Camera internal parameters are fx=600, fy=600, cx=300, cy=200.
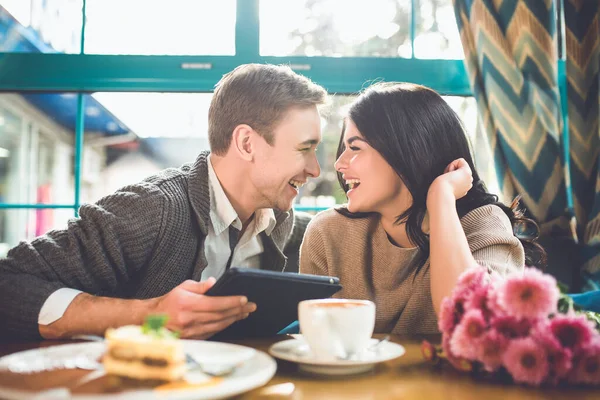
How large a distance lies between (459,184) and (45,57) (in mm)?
1554

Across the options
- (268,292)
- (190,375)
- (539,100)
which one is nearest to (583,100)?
(539,100)

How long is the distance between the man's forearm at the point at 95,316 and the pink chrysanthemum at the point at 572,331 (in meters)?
0.71

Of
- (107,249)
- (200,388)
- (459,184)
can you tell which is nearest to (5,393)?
(200,388)

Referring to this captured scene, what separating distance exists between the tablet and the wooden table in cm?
15

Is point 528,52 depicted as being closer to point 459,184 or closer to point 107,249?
point 459,184

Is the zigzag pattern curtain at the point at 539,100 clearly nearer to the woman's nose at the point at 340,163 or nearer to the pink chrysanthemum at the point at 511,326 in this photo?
→ the woman's nose at the point at 340,163

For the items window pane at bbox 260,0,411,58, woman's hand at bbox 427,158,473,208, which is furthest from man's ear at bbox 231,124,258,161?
window pane at bbox 260,0,411,58

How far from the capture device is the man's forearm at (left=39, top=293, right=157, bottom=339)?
114 cm

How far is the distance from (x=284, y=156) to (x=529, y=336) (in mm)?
1094

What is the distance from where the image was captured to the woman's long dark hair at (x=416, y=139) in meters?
1.57

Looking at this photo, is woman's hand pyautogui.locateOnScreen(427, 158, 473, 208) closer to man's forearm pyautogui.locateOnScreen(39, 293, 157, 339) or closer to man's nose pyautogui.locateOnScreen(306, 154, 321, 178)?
man's nose pyautogui.locateOnScreen(306, 154, 321, 178)

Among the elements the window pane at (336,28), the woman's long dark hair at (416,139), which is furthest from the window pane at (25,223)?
the woman's long dark hair at (416,139)

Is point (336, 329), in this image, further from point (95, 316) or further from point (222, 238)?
point (222, 238)

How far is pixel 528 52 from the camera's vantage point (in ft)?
6.82
